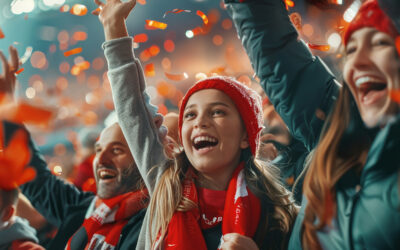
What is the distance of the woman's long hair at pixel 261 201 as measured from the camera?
122 centimetres

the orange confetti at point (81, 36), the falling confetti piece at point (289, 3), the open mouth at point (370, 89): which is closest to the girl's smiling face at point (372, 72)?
the open mouth at point (370, 89)

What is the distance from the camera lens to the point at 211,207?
1271mm

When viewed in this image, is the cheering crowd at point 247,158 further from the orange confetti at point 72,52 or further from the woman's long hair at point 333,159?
the orange confetti at point 72,52

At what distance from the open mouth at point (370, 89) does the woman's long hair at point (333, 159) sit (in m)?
0.04

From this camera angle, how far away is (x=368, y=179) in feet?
3.18

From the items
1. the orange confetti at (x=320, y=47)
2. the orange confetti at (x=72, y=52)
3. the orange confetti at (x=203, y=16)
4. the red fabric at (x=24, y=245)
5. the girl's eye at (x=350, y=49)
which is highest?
the orange confetti at (x=203, y=16)

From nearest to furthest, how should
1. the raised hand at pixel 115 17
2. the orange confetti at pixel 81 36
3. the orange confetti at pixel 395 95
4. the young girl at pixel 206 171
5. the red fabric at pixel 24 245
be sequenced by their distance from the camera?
the orange confetti at pixel 395 95, the young girl at pixel 206 171, the raised hand at pixel 115 17, the red fabric at pixel 24 245, the orange confetti at pixel 81 36

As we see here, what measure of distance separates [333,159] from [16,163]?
3.82 ft

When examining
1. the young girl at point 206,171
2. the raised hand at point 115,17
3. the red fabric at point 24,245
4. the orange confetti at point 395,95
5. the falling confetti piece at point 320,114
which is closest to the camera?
the orange confetti at point 395,95

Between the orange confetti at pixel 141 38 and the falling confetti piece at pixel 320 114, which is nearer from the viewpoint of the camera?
the falling confetti piece at pixel 320 114

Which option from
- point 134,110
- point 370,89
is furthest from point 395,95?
point 134,110

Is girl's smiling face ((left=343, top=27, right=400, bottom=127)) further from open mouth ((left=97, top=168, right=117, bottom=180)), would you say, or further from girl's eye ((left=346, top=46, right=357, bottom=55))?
open mouth ((left=97, top=168, right=117, bottom=180))

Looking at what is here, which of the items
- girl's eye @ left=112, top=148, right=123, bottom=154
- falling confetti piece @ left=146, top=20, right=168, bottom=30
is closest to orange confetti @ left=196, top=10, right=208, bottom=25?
falling confetti piece @ left=146, top=20, right=168, bottom=30

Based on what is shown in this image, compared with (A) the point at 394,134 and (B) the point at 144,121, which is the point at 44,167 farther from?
(A) the point at 394,134
